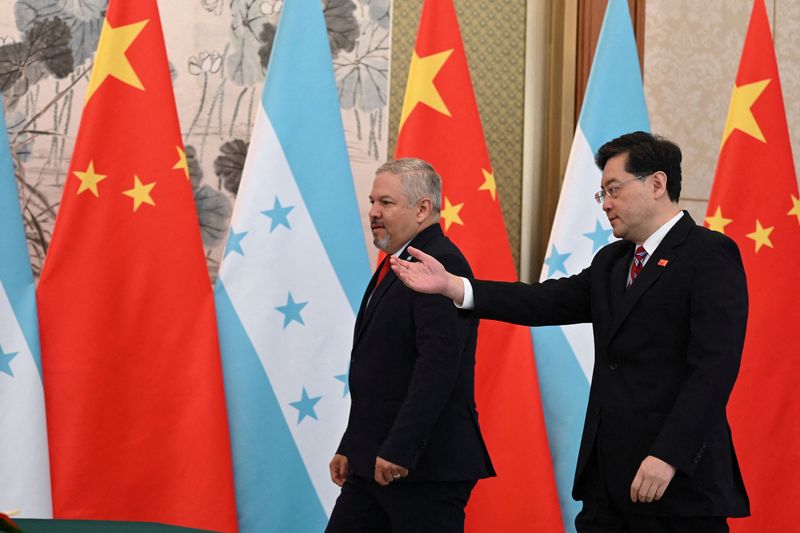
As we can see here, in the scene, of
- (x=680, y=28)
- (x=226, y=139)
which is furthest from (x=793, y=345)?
(x=226, y=139)

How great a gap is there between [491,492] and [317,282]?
0.87 m

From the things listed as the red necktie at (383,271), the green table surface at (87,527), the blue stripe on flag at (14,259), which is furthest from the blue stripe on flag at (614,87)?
the green table surface at (87,527)

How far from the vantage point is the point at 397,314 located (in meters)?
2.25

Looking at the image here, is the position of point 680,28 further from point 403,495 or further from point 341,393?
point 403,495

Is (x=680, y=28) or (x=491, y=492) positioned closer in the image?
(x=491, y=492)

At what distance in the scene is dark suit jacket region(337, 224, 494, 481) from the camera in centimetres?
211

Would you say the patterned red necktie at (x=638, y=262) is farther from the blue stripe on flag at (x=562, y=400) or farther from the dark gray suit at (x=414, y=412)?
the blue stripe on flag at (x=562, y=400)

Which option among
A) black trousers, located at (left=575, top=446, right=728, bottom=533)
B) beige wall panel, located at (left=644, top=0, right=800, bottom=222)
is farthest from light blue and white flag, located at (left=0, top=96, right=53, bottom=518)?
beige wall panel, located at (left=644, top=0, right=800, bottom=222)

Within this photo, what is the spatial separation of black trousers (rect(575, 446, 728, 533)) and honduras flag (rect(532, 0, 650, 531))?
1.20 meters

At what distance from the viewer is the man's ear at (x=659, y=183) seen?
6.47ft

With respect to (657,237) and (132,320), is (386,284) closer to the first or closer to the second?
(657,237)

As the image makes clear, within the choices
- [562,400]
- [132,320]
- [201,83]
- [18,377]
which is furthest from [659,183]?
[201,83]

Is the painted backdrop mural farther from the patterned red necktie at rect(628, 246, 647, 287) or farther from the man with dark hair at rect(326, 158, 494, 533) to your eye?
the patterned red necktie at rect(628, 246, 647, 287)

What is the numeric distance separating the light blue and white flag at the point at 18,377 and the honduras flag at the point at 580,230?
1.57 meters
